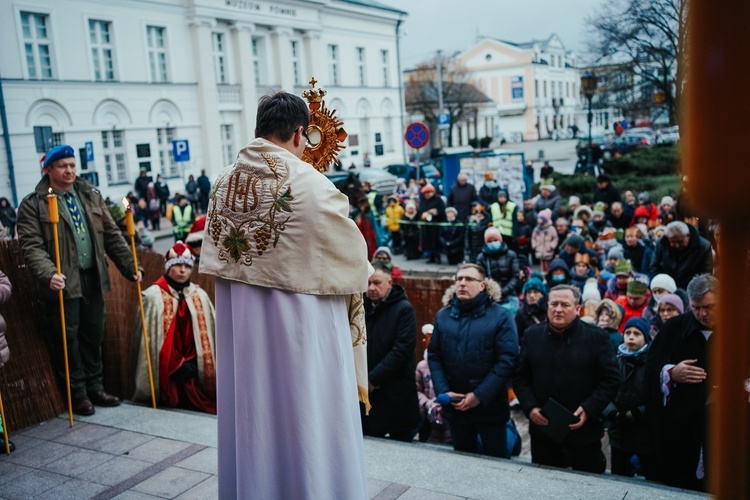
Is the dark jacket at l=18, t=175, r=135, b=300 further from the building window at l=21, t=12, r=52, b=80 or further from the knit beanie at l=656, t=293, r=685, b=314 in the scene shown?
the building window at l=21, t=12, r=52, b=80

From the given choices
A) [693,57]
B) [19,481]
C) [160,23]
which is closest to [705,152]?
[693,57]

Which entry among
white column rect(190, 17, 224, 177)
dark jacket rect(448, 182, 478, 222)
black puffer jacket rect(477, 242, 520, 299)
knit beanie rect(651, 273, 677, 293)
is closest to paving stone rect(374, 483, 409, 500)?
knit beanie rect(651, 273, 677, 293)

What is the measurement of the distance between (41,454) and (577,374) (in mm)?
3656

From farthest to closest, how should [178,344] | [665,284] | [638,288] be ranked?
[638,288]
[665,284]
[178,344]

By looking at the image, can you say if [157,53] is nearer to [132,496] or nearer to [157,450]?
[157,450]

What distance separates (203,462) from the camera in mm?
4395

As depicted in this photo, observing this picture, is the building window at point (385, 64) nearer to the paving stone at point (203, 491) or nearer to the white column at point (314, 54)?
the white column at point (314, 54)

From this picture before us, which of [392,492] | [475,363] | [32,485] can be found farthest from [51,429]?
[475,363]

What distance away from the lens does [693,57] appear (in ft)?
2.22

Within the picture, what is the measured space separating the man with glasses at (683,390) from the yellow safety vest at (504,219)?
927 centimetres

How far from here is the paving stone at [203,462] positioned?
4289mm

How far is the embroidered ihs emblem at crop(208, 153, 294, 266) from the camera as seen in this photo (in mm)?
2863

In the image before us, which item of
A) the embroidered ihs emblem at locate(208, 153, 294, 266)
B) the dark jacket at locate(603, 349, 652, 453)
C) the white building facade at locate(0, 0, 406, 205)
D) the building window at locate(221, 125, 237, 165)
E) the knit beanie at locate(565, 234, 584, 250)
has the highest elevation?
the white building facade at locate(0, 0, 406, 205)

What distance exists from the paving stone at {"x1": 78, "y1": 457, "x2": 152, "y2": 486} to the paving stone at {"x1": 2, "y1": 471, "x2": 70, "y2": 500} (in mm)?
153
